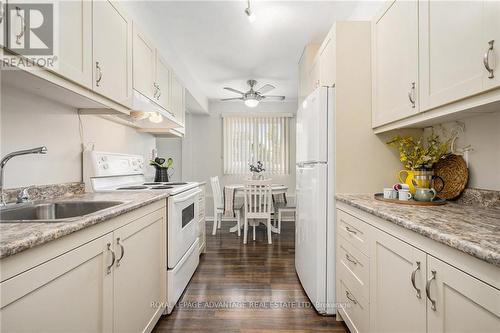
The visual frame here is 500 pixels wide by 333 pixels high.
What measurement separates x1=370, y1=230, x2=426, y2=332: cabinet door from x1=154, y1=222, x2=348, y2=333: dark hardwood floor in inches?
26.5

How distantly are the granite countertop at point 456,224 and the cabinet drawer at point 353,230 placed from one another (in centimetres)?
13

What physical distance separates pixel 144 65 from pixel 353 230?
2071 mm

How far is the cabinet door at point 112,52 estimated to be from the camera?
1.43 metres

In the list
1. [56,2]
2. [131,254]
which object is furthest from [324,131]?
[56,2]

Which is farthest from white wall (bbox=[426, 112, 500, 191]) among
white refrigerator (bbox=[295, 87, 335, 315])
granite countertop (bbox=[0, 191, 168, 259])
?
granite countertop (bbox=[0, 191, 168, 259])

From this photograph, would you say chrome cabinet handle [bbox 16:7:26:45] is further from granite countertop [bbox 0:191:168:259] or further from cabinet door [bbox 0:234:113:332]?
cabinet door [bbox 0:234:113:332]

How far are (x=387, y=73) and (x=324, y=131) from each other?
548 millimetres

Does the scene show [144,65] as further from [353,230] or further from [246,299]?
[246,299]

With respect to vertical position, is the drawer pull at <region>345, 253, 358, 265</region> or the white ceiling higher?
the white ceiling

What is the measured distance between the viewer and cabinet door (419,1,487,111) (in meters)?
0.98

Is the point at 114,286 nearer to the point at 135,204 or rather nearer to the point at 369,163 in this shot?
the point at 135,204

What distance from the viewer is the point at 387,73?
1640 mm

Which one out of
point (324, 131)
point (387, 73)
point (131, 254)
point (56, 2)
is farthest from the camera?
point (324, 131)

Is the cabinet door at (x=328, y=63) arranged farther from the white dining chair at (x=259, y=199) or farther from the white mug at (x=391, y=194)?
the white dining chair at (x=259, y=199)
